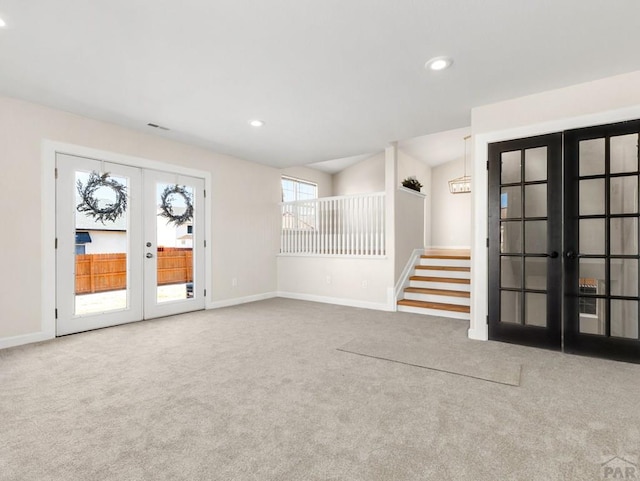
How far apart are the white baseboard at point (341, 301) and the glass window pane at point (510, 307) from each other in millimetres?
1783

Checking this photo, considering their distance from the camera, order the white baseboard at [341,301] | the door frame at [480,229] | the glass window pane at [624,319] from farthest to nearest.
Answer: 1. the white baseboard at [341,301]
2. the door frame at [480,229]
3. the glass window pane at [624,319]

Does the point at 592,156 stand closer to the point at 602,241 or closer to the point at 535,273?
the point at 602,241

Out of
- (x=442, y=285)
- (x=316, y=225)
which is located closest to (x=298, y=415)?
(x=442, y=285)

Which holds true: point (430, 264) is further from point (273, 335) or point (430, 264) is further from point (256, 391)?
point (256, 391)

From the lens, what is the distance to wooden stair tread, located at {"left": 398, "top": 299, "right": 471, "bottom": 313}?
450 cm

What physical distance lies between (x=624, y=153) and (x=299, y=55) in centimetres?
297

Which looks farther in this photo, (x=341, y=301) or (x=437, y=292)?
(x=341, y=301)

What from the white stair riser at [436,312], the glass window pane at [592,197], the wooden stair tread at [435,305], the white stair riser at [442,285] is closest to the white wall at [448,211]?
the white stair riser at [442,285]

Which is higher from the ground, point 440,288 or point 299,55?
point 299,55

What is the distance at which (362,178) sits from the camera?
8742 mm

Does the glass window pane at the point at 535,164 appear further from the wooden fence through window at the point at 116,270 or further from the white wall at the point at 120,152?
the wooden fence through window at the point at 116,270

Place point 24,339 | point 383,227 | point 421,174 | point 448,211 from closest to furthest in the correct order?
point 24,339 < point 383,227 < point 421,174 < point 448,211

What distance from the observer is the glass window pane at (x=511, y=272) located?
3.34 m

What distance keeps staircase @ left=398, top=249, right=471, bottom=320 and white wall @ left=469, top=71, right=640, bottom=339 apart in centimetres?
109
